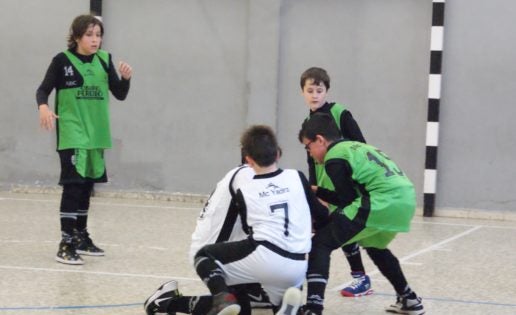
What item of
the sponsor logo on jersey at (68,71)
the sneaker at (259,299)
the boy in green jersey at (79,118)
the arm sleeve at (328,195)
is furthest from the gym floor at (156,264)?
the sponsor logo on jersey at (68,71)

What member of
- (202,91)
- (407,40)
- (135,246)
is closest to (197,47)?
(202,91)

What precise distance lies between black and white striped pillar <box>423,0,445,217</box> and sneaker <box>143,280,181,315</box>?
4928 millimetres

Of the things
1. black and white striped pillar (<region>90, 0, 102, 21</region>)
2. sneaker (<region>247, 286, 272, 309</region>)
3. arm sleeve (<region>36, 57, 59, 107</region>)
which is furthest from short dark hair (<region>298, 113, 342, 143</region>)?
black and white striped pillar (<region>90, 0, 102, 21</region>)

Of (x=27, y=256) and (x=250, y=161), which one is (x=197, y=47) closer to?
(x=27, y=256)

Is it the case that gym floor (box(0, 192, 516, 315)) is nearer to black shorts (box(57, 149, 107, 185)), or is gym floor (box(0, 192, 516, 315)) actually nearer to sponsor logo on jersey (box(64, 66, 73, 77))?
black shorts (box(57, 149, 107, 185))

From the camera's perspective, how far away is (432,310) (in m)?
5.48

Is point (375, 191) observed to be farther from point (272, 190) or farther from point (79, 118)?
point (79, 118)

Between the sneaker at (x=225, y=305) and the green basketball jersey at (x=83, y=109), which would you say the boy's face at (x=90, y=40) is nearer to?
the green basketball jersey at (x=83, y=109)

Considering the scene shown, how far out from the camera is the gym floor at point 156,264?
5512 millimetres

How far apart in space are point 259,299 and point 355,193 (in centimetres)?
78

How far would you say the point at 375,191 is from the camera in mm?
5152

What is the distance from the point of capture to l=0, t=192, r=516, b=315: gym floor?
551cm

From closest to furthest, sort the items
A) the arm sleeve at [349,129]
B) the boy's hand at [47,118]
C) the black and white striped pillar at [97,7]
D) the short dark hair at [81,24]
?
the arm sleeve at [349,129]
the boy's hand at [47,118]
the short dark hair at [81,24]
the black and white striped pillar at [97,7]

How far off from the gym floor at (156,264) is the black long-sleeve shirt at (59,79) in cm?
108
